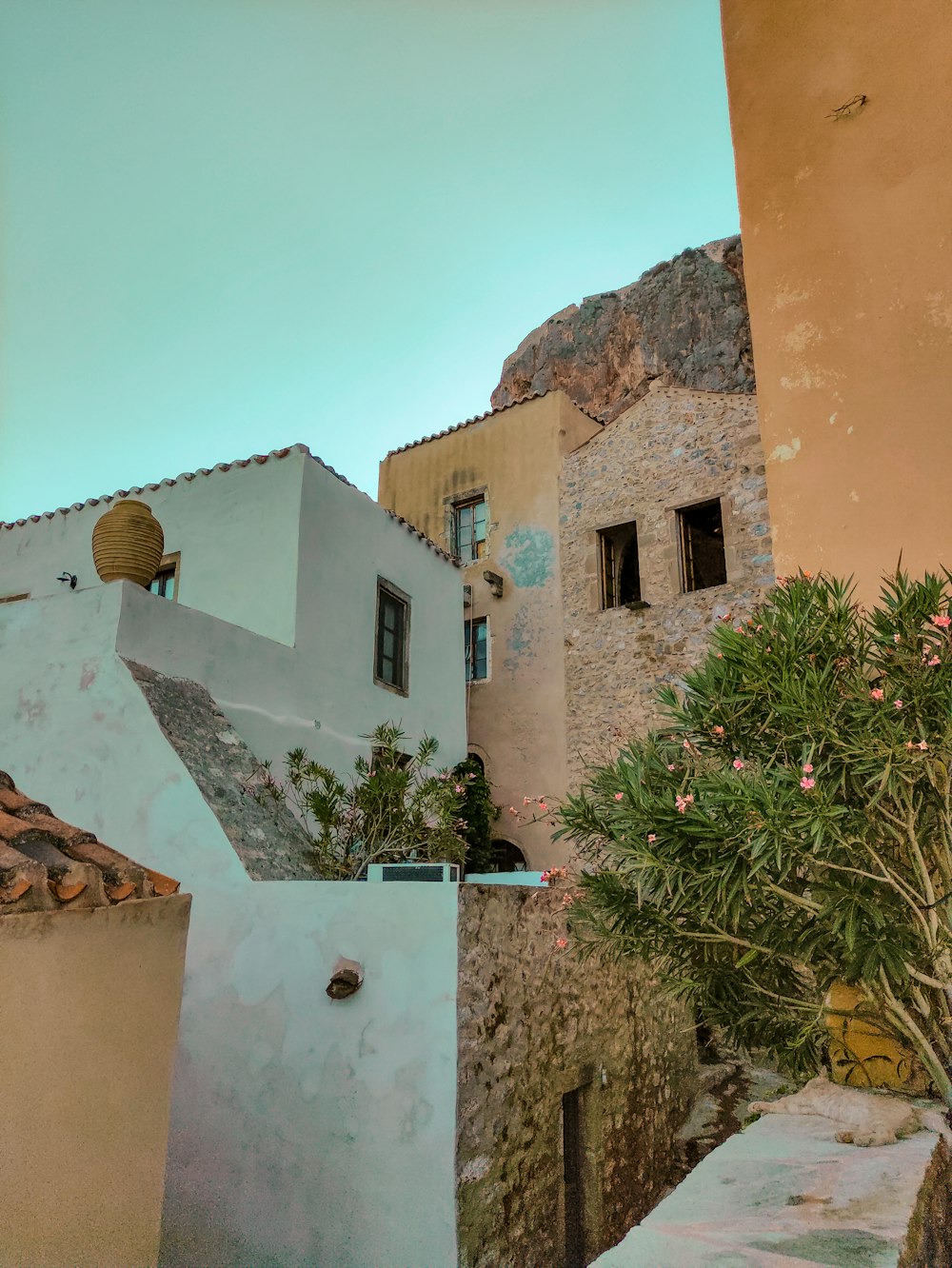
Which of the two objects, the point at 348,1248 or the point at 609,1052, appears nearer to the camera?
the point at 348,1248

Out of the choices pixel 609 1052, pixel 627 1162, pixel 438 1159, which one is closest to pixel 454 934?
pixel 438 1159

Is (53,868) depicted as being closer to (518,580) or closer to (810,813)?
(810,813)

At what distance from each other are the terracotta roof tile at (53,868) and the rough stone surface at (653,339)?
15369 mm

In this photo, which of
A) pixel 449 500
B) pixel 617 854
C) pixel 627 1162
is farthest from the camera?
pixel 449 500

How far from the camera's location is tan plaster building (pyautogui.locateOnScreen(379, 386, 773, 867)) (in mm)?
13750

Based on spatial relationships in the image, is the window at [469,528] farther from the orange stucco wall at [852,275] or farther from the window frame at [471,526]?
the orange stucco wall at [852,275]

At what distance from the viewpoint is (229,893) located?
6.01m

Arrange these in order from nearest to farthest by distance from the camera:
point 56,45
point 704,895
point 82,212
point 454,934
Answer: point 704,895
point 454,934
point 56,45
point 82,212

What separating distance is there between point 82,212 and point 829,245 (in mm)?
11864

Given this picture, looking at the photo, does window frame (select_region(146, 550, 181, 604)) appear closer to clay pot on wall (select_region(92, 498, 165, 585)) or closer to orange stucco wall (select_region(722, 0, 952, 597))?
clay pot on wall (select_region(92, 498, 165, 585))

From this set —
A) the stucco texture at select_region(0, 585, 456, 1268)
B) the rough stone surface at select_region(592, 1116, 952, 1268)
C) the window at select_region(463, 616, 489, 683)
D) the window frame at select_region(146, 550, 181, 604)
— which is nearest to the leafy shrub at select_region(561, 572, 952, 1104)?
the rough stone surface at select_region(592, 1116, 952, 1268)

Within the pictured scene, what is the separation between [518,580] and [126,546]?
9.48 metres

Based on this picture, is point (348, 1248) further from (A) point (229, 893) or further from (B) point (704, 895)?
(B) point (704, 895)

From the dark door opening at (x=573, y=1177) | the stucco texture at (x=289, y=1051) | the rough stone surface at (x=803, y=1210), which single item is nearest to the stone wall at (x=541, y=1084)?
the dark door opening at (x=573, y=1177)
